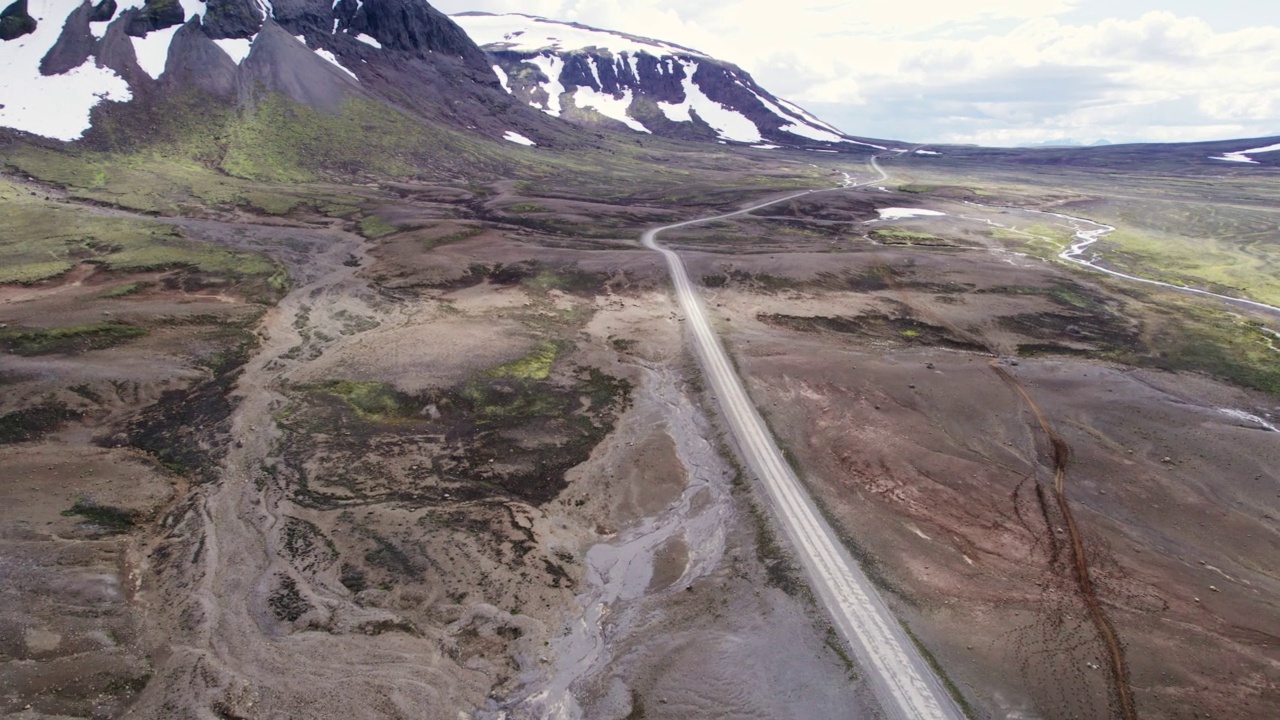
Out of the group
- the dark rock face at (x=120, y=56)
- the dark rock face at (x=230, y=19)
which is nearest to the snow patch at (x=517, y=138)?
the dark rock face at (x=230, y=19)

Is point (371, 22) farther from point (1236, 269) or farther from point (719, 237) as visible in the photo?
point (1236, 269)

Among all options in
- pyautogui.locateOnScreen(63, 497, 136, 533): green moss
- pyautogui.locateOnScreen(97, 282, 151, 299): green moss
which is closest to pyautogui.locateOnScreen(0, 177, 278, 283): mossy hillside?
pyautogui.locateOnScreen(97, 282, 151, 299): green moss

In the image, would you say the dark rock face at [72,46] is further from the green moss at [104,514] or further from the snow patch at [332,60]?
the green moss at [104,514]

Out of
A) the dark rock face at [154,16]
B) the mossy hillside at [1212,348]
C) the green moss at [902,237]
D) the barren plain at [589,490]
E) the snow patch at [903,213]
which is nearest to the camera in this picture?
the barren plain at [589,490]

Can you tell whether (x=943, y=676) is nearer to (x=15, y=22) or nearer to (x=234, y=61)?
(x=234, y=61)

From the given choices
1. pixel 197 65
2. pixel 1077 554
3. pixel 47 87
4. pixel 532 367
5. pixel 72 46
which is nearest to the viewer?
pixel 1077 554

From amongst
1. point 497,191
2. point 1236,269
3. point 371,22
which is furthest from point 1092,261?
point 371,22

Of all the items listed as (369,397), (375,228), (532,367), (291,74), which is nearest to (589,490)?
(532,367)
